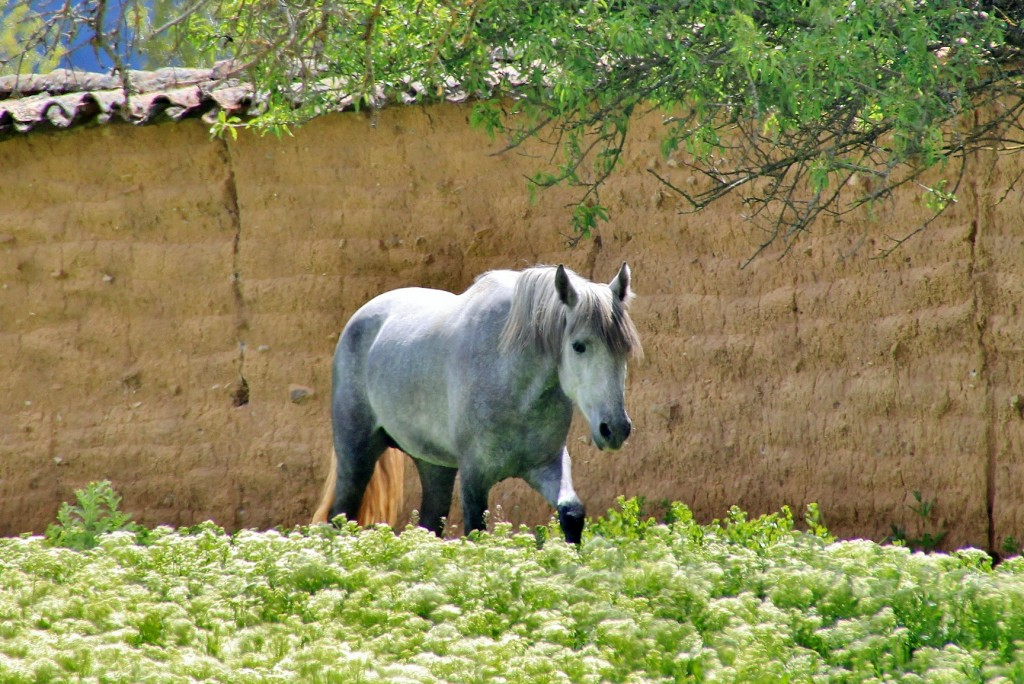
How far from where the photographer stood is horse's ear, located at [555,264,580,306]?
5809 mm

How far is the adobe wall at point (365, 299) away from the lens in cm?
750

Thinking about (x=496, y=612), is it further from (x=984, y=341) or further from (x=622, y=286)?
(x=984, y=341)

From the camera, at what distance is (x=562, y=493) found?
5977 millimetres

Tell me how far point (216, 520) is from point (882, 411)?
14.7ft

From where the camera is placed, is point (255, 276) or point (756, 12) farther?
point (255, 276)

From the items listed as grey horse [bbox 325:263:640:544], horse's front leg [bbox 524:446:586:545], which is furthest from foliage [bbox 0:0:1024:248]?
horse's front leg [bbox 524:446:586:545]

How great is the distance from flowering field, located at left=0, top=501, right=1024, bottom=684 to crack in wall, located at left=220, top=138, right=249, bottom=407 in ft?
11.8

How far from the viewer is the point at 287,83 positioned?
19.8ft

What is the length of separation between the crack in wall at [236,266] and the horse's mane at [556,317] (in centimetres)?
344

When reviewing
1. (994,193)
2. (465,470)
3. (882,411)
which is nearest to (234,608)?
(465,470)

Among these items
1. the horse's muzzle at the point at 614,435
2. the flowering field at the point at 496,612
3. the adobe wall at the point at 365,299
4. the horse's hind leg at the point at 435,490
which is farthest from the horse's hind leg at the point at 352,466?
the horse's muzzle at the point at 614,435

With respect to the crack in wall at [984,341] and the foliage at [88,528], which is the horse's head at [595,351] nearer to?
the crack in wall at [984,341]

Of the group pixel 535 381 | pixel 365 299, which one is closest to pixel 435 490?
pixel 535 381

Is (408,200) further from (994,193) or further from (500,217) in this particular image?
(994,193)
